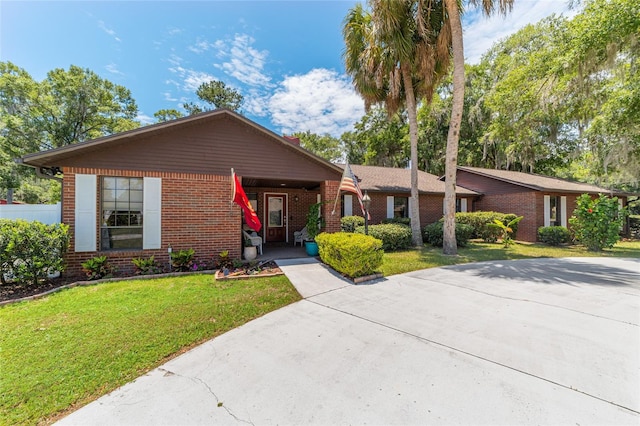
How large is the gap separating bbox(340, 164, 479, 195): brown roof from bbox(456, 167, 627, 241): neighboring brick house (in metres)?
0.93

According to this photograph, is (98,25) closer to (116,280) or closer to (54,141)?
(116,280)

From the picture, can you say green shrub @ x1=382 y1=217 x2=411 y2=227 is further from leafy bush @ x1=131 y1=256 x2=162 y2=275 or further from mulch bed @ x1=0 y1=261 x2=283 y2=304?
leafy bush @ x1=131 y1=256 x2=162 y2=275

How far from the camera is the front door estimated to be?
12.4m

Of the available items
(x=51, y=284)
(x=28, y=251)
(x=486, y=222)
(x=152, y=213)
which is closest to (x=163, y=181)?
(x=152, y=213)

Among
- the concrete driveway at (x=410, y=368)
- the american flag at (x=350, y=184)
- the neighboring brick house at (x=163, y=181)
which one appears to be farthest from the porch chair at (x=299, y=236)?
the concrete driveway at (x=410, y=368)

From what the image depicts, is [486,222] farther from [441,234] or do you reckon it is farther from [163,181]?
[163,181]

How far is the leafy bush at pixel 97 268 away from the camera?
633 centimetres

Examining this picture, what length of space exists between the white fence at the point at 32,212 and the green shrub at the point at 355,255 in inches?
308

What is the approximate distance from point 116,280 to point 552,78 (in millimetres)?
18464

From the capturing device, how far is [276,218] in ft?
41.3

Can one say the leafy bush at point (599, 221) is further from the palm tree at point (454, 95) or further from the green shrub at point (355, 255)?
the green shrub at point (355, 255)

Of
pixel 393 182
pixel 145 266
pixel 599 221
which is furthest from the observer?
pixel 393 182

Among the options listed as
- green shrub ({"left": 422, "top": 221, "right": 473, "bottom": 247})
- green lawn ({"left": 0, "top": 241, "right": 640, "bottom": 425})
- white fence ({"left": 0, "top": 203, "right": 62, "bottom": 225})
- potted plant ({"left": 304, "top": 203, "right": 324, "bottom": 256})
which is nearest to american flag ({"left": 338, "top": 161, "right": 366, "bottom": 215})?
potted plant ({"left": 304, "top": 203, "right": 324, "bottom": 256})

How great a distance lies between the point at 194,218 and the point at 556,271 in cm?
1024
